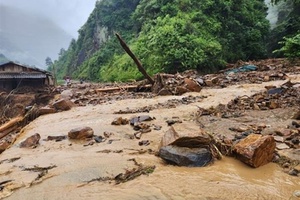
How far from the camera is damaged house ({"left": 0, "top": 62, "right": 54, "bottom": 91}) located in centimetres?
2523

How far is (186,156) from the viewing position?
11.5ft

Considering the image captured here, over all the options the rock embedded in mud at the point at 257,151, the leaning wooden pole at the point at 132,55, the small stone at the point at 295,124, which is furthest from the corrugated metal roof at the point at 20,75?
the rock embedded in mud at the point at 257,151

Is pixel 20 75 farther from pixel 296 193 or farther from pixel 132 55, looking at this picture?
pixel 296 193

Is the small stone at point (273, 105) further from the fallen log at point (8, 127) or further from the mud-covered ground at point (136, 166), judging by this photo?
the fallen log at point (8, 127)

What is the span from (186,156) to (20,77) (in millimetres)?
24982

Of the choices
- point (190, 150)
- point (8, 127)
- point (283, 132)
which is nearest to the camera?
point (190, 150)

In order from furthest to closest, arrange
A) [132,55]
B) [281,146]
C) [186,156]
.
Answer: [132,55] → [281,146] → [186,156]

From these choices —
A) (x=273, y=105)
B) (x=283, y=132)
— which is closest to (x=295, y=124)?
(x=283, y=132)

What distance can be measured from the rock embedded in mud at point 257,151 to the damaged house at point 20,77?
24363mm

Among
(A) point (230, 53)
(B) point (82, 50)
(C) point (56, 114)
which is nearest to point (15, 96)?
(C) point (56, 114)

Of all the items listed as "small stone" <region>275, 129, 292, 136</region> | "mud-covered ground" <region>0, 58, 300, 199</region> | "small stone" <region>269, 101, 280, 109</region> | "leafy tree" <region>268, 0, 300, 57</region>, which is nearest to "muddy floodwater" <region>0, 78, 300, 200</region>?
"mud-covered ground" <region>0, 58, 300, 199</region>

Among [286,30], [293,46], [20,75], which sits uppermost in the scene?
[286,30]

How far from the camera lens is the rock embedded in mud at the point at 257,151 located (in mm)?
3398

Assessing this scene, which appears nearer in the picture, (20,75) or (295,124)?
(295,124)
